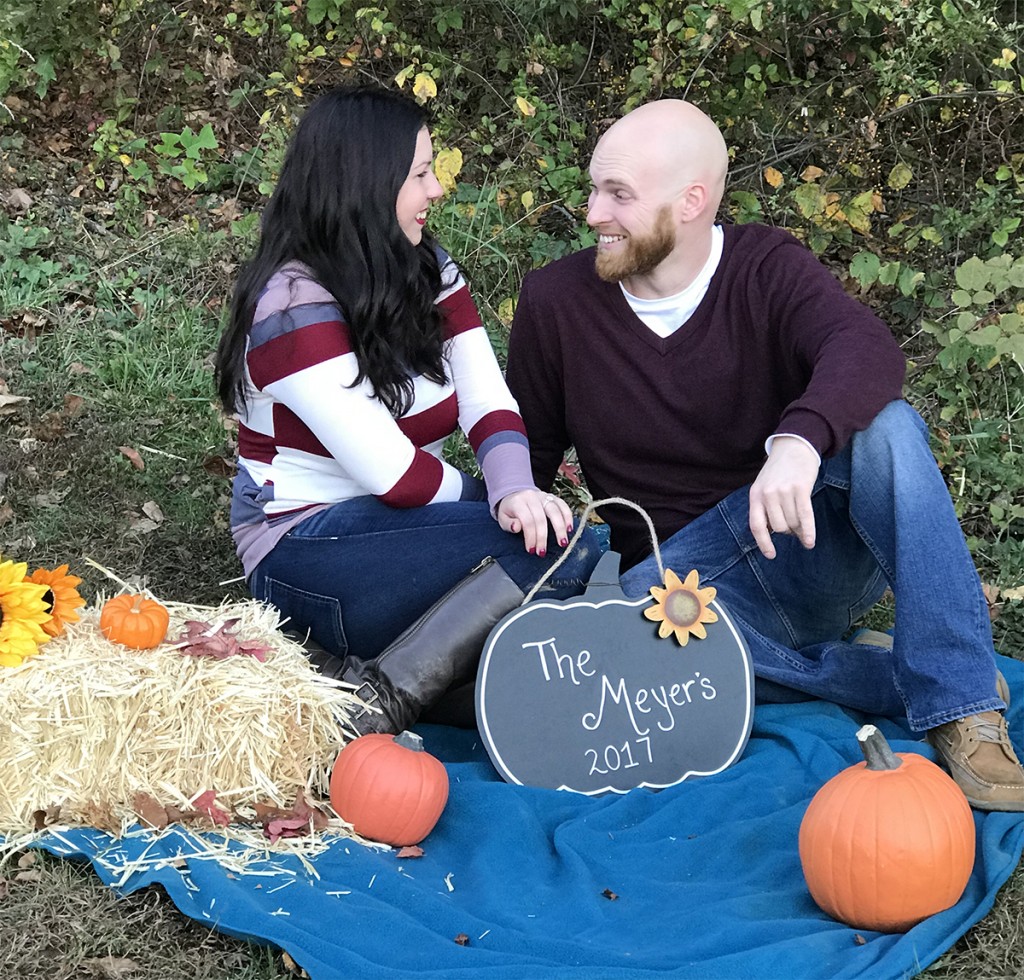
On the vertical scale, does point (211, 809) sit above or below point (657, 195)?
below

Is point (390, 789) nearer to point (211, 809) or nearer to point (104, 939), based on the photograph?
point (211, 809)

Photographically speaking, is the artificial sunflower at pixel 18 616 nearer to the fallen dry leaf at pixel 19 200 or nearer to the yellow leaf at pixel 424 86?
the yellow leaf at pixel 424 86

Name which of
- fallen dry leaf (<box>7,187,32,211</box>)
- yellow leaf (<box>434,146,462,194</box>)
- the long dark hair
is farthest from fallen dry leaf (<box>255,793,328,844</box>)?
fallen dry leaf (<box>7,187,32,211</box>)

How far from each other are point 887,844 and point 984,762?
571mm

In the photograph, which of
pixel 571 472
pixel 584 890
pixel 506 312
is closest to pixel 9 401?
pixel 506 312

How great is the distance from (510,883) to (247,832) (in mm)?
579

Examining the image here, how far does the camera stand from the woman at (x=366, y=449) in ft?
10.3

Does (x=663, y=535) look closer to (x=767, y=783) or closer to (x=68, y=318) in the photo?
(x=767, y=783)

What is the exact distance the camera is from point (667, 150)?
3.41 meters

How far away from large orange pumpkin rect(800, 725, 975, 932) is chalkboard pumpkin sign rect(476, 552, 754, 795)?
0.64 meters

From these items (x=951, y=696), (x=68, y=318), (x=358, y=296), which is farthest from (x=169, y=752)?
(x=68, y=318)

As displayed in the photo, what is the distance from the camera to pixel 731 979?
2.28 metres

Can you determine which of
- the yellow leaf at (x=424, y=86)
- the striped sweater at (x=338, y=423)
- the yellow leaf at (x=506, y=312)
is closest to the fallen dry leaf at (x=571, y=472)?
the yellow leaf at (x=506, y=312)

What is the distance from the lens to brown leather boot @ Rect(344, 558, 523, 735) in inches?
121
